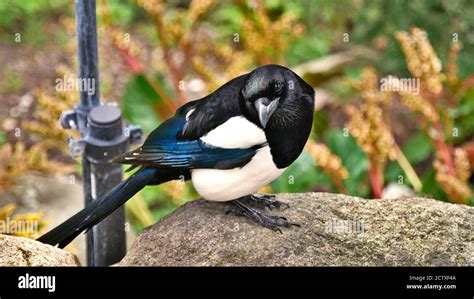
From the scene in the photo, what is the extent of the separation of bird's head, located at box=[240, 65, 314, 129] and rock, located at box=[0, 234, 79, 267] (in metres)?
0.67

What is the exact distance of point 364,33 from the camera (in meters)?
4.49

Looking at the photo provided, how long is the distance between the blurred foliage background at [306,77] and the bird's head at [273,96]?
75 cm

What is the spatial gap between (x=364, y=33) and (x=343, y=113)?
15.6 inches

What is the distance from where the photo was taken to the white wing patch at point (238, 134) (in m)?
2.36

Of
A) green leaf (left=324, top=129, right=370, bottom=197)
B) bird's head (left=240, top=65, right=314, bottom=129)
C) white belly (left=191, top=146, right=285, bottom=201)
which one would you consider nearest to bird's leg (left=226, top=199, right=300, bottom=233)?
white belly (left=191, top=146, right=285, bottom=201)

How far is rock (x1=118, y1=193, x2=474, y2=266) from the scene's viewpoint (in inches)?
95.8

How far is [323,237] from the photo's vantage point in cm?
253

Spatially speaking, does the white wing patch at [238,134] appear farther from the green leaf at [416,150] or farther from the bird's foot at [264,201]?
the green leaf at [416,150]

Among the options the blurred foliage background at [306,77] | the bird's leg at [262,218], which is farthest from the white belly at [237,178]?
the blurred foliage background at [306,77]

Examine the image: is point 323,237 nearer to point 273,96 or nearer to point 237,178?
point 237,178

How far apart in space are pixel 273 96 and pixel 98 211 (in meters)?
0.61

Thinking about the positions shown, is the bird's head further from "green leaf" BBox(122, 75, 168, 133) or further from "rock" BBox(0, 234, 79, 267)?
"green leaf" BBox(122, 75, 168, 133)

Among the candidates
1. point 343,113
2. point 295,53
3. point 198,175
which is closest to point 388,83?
point 343,113

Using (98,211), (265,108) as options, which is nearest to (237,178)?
(265,108)
